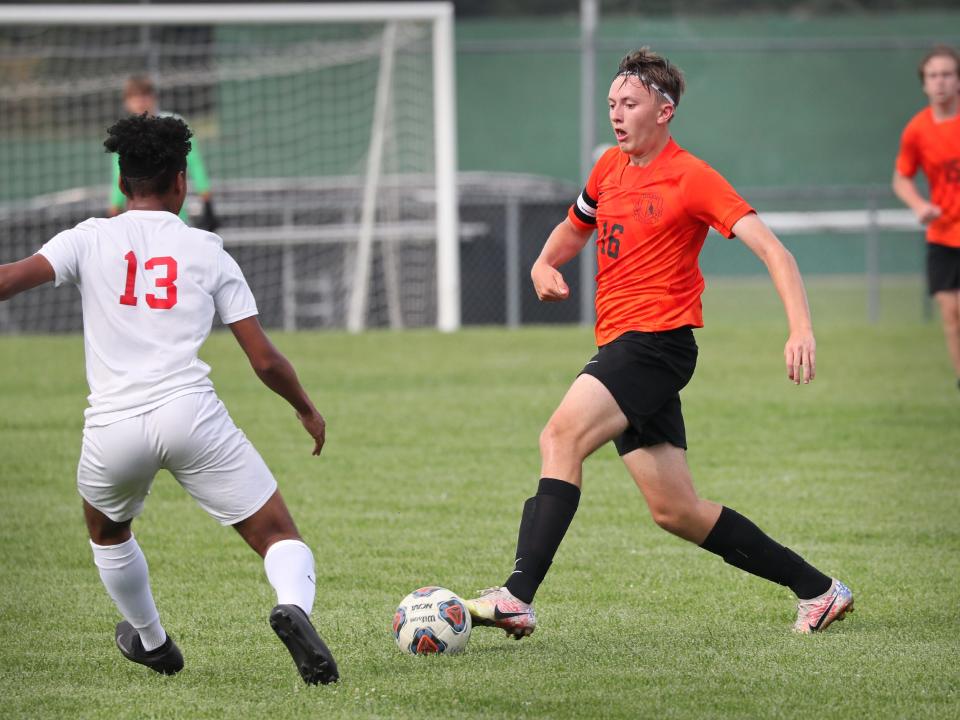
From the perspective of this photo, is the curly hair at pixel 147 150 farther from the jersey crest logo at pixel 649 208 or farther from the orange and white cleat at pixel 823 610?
the orange and white cleat at pixel 823 610

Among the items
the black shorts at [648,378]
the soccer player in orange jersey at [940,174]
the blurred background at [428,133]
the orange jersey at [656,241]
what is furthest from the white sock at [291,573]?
the blurred background at [428,133]

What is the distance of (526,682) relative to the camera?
4293 mm

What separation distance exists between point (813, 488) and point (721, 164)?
635 inches

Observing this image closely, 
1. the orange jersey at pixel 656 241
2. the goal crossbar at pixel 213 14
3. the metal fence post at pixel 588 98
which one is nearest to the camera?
the orange jersey at pixel 656 241

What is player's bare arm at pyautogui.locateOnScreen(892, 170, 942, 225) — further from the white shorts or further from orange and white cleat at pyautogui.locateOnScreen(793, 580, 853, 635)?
the white shorts

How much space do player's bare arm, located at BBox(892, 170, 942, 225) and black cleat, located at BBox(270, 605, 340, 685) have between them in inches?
243

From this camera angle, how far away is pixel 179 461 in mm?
3973

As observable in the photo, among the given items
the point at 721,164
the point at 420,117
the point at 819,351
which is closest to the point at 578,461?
the point at 819,351

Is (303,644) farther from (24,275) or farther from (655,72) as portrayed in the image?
(655,72)

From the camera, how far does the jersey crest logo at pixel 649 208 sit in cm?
481

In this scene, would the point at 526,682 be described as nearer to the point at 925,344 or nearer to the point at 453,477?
the point at 453,477

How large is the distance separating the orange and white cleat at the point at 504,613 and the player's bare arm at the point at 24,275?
1.63m

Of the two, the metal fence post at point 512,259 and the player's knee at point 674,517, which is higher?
the player's knee at point 674,517

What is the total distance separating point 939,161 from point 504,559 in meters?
5.11
